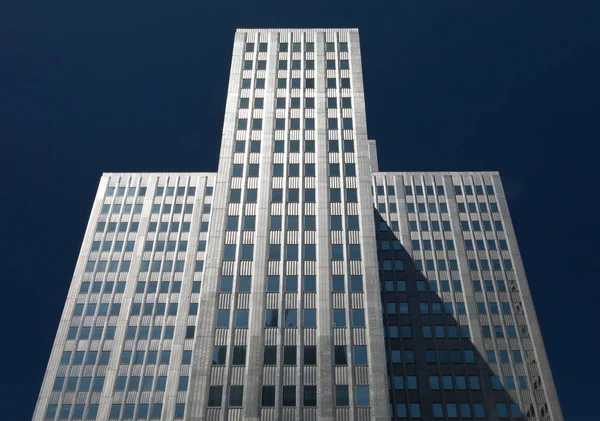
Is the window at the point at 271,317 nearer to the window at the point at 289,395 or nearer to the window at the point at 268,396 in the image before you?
the window at the point at 268,396

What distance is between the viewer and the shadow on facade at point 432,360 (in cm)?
7712

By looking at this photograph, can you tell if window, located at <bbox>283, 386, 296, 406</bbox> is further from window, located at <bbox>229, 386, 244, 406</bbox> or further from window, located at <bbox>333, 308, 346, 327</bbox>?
window, located at <bbox>333, 308, 346, 327</bbox>

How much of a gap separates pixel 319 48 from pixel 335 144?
678 inches

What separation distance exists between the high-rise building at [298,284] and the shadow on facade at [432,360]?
213mm

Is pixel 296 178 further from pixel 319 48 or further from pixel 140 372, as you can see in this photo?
pixel 140 372

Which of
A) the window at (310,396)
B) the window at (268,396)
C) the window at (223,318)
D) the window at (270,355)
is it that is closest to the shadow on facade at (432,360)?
the window at (310,396)

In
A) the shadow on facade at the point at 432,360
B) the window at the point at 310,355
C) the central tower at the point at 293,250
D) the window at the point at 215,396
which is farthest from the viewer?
the shadow on facade at the point at 432,360

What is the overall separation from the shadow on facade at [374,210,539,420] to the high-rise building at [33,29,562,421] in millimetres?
213

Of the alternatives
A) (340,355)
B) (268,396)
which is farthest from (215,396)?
(340,355)

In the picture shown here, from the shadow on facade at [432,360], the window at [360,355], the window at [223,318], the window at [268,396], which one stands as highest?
the shadow on facade at [432,360]

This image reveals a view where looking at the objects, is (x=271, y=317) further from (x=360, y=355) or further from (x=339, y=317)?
(x=360, y=355)

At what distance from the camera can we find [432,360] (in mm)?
82000

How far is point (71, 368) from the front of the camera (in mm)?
78750

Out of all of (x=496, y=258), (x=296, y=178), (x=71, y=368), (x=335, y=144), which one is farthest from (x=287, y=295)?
(x=496, y=258)
